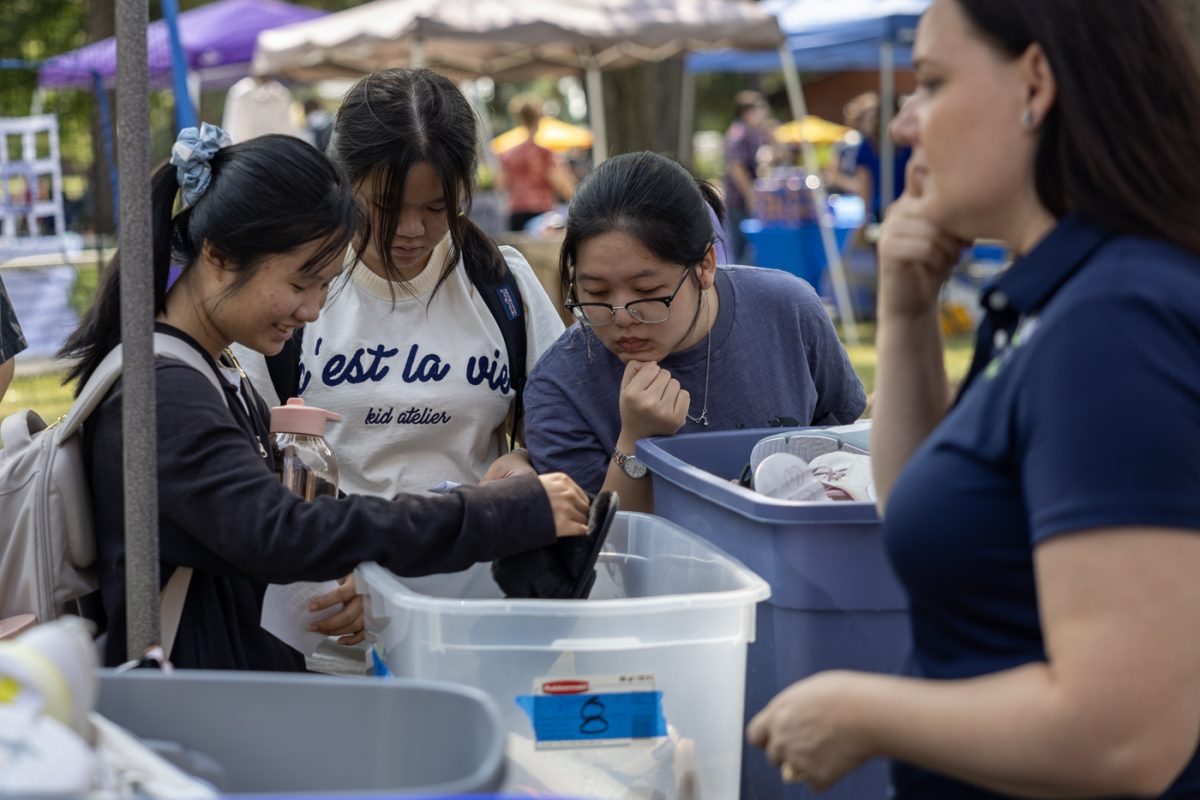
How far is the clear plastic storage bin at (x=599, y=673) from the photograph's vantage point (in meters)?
1.61

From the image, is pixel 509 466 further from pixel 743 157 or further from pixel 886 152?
pixel 743 157

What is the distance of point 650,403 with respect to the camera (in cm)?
227

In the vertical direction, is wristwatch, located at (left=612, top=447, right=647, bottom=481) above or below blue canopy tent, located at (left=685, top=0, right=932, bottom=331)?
below

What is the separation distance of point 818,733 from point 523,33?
7.62 metres

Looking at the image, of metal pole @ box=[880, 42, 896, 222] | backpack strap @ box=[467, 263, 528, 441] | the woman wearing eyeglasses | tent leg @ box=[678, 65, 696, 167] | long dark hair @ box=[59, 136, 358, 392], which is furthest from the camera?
tent leg @ box=[678, 65, 696, 167]

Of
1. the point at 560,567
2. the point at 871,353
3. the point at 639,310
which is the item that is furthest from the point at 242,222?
the point at 871,353

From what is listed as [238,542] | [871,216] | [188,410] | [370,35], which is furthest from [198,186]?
[871,216]

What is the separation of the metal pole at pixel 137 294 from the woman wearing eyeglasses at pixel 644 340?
0.97 metres

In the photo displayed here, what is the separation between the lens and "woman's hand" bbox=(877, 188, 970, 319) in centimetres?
147

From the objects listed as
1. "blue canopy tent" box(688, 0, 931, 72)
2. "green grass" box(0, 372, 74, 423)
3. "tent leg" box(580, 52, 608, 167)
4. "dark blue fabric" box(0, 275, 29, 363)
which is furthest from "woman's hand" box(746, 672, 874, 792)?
"tent leg" box(580, 52, 608, 167)

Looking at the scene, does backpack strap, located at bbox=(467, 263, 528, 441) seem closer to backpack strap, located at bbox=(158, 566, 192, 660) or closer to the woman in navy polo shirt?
backpack strap, located at bbox=(158, 566, 192, 660)

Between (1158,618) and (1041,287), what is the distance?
0.31 meters

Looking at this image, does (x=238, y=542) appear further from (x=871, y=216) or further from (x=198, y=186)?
(x=871, y=216)

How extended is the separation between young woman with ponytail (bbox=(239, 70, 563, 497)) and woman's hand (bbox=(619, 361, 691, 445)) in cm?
28
